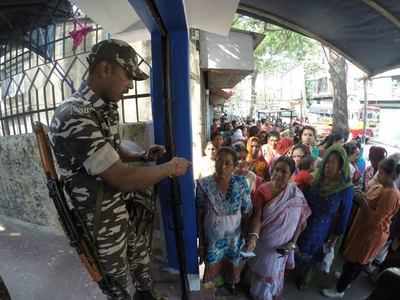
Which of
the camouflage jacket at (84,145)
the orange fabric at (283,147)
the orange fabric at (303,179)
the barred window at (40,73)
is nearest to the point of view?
the camouflage jacket at (84,145)

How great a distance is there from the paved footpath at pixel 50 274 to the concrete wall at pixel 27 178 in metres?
0.19

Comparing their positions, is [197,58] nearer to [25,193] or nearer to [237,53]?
[237,53]

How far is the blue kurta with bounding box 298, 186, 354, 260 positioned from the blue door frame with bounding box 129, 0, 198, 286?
1.06m

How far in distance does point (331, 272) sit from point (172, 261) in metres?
1.70

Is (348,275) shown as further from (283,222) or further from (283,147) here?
(283,147)

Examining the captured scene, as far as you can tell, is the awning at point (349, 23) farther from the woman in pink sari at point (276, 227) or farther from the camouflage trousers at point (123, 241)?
the camouflage trousers at point (123, 241)

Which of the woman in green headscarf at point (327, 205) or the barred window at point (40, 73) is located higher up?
the barred window at point (40, 73)

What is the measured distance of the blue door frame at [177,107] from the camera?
177 cm

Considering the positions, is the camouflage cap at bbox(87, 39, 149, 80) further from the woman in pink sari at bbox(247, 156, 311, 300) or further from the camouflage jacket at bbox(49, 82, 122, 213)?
the woman in pink sari at bbox(247, 156, 311, 300)

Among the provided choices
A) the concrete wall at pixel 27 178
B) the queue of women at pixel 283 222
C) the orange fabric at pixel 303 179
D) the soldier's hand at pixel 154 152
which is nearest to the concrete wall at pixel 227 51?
the concrete wall at pixel 27 178

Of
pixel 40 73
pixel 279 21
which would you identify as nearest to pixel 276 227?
pixel 40 73

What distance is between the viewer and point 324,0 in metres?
2.68

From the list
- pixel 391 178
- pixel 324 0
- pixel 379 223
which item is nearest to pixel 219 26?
pixel 324 0

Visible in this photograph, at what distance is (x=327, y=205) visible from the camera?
2311 mm
